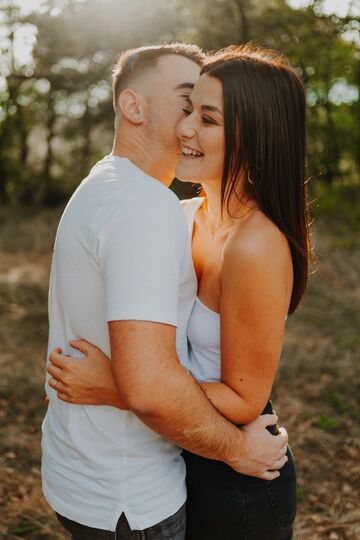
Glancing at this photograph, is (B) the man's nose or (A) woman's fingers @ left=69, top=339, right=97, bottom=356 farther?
(B) the man's nose

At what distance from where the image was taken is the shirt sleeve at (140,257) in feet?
4.95

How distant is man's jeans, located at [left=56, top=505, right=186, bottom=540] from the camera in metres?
1.71

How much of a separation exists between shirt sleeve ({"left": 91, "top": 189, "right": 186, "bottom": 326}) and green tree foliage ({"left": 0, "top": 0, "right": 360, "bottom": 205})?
15.4 feet

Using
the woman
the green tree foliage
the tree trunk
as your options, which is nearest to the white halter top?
the woman

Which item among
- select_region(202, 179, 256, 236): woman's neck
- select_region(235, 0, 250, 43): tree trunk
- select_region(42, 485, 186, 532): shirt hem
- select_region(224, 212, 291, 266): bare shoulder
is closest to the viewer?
select_region(42, 485, 186, 532): shirt hem

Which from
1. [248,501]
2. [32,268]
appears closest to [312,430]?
[248,501]

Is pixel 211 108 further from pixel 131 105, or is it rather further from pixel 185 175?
pixel 131 105

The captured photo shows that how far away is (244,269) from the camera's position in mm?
1778

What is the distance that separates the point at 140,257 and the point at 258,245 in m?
0.46

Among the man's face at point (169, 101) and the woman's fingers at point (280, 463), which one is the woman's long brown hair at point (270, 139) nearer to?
the man's face at point (169, 101)

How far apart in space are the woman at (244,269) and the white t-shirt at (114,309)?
0.31 ft

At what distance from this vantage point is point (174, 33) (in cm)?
1016

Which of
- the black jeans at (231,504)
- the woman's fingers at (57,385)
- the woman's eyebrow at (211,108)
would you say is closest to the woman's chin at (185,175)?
the woman's eyebrow at (211,108)

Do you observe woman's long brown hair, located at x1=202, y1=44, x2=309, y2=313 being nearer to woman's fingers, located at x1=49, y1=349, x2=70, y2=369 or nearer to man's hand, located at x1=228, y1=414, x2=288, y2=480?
man's hand, located at x1=228, y1=414, x2=288, y2=480
